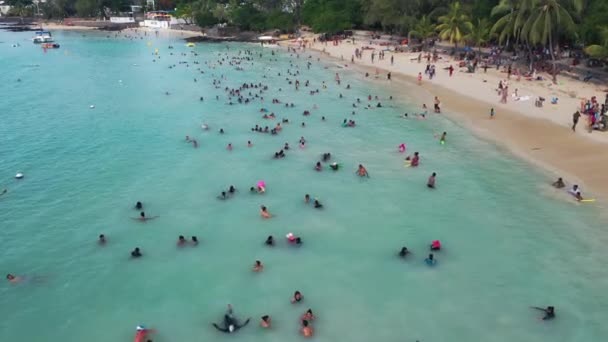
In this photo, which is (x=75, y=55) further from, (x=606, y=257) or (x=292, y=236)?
(x=606, y=257)

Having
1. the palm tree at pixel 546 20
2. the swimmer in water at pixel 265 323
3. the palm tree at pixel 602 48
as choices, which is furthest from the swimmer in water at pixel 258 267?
the palm tree at pixel 546 20

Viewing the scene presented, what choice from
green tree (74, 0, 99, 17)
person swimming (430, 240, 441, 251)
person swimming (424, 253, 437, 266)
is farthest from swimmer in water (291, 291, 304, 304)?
green tree (74, 0, 99, 17)

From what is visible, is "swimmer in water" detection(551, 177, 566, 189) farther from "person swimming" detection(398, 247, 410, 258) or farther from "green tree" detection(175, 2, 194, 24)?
"green tree" detection(175, 2, 194, 24)

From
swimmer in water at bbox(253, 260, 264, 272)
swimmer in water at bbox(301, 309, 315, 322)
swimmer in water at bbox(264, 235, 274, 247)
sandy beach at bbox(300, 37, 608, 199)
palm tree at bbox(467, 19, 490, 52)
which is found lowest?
swimmer in water at bbox(301, 309, 315, 322)

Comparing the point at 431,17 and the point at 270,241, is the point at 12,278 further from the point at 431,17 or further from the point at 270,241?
the point at 431,17

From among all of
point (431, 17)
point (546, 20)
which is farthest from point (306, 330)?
point (431, 17)

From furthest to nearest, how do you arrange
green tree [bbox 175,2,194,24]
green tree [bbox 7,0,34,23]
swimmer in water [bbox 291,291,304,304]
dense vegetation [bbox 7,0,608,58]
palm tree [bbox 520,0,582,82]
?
green tree [bbox 7,0,34,23] → green tree [bbox 175,2,194,24] → dense vegetation [bbox 7,0,608,58] → palm tree [bbox 520,0,582,82] → swimmer in water [bbox 291,291,304,304]

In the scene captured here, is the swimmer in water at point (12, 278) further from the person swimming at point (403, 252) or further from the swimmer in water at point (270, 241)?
the person swimming at point (403, 252)

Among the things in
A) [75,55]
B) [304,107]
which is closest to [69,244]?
[304,107]
